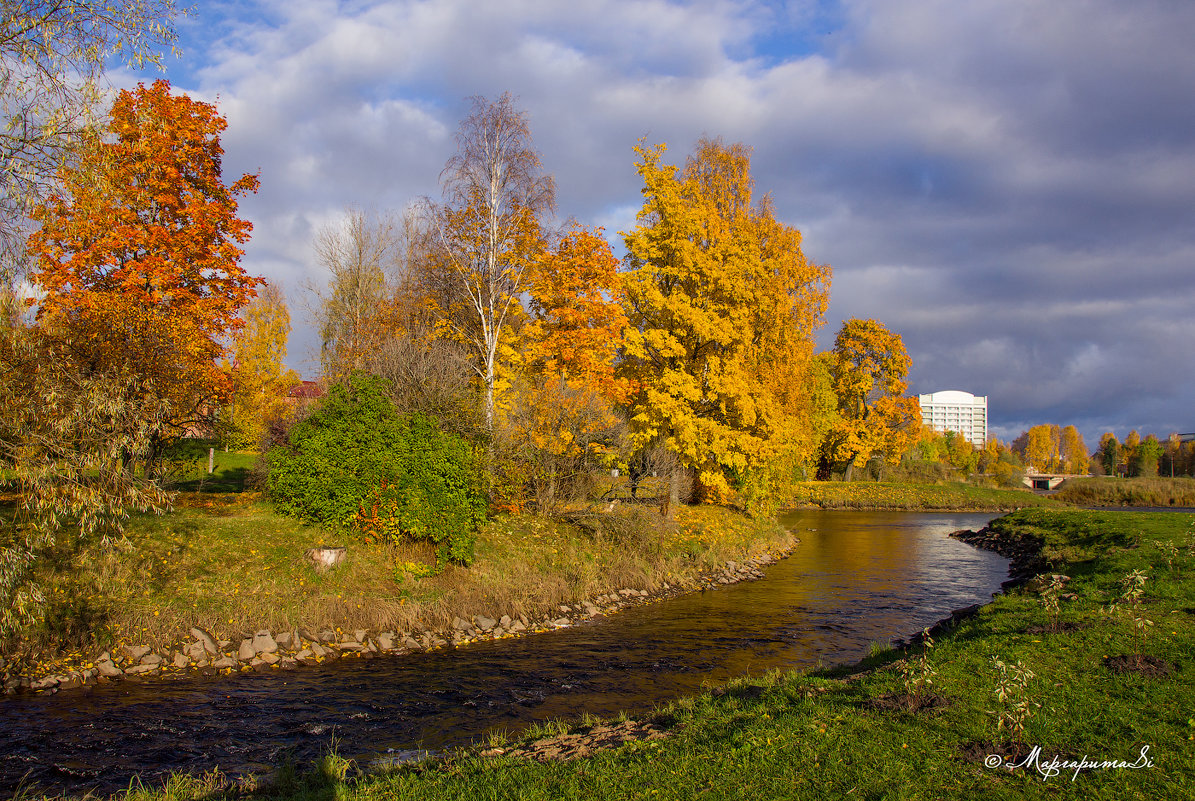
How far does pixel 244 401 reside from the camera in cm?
4303

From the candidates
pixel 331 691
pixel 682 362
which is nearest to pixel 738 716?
pixel 331 691

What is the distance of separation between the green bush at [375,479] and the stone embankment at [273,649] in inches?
86.6

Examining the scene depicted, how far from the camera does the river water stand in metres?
8.92

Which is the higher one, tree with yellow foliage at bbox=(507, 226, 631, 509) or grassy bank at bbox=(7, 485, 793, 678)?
tree with yellow foliage at bbox=(507, 226, 631, 509)

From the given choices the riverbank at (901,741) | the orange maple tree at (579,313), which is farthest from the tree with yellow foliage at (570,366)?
the riverbank at (901,741)

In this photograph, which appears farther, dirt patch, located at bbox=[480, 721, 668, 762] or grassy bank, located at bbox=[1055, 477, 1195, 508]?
grassy bank, located at bbox=[1055, 477, 1195, 508]

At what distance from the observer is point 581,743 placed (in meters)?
8.00

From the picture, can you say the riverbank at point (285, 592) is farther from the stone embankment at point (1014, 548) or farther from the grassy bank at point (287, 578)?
the stone embankment at point (1014, 548)

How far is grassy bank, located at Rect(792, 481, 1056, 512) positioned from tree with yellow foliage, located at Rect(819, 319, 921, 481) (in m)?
3.00

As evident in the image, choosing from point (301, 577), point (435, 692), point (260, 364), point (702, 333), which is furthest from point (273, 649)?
point (260, 364)

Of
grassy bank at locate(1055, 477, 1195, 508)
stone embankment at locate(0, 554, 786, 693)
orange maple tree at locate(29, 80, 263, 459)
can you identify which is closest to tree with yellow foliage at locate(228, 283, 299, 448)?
orange maple tree at locate(29, 80, 263, 459)

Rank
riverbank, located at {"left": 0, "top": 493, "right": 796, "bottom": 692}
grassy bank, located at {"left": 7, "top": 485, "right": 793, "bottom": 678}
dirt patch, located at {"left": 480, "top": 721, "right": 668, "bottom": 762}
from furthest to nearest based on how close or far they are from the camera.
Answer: grassy bank, located at {"left": 7, "top": 485, "right": 793, "bottom": 678} < riverbank, located at {"left": 0, "top": 493, "right": 796, "bottom": 692} < dirt patch, located at {"left": 480, "top": 721, "right": 668, "bottom": 762}

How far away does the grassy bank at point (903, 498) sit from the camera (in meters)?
55.8

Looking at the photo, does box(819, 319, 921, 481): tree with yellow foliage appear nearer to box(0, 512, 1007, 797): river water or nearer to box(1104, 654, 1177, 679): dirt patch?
box(0, 512, 1007, 797): river water
